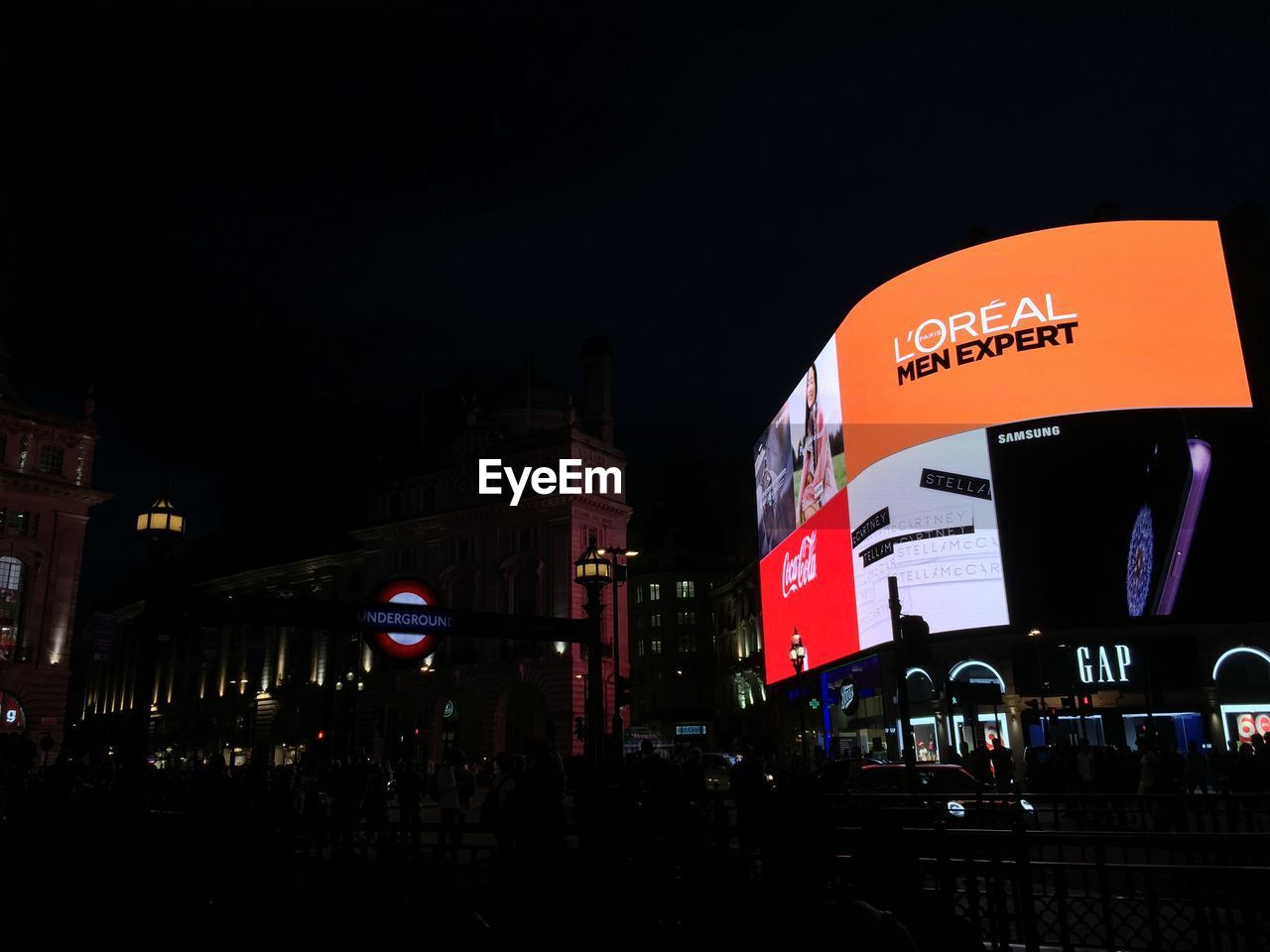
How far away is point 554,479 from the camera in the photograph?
59.8m

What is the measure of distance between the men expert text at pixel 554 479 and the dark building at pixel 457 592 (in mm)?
645

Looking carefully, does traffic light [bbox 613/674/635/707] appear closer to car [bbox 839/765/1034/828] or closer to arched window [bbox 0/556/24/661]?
car [bbox 839/765/1034/828]

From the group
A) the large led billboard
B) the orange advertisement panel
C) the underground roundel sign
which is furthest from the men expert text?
the underground roundel sign

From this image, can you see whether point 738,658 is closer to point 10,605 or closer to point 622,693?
point 10,605

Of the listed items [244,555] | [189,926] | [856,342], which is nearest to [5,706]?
[244,555]

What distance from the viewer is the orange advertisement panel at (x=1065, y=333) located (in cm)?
3466

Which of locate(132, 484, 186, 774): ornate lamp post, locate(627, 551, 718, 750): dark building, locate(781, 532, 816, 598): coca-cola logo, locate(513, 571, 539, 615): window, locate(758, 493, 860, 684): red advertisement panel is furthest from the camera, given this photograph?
locate(627, 551, 718, 750): dark building

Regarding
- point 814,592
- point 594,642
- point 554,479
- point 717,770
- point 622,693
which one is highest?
point 554,479

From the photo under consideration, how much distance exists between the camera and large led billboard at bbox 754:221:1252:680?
3409 cm

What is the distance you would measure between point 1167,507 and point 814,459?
14.6 m

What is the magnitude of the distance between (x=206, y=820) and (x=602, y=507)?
163 feet

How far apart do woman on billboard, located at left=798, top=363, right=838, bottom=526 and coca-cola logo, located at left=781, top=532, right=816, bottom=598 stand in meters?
1.20

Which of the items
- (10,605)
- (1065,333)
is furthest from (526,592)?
(1065,333)

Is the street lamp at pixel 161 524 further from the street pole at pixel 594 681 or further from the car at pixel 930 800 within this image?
the car at pixel 930 800
